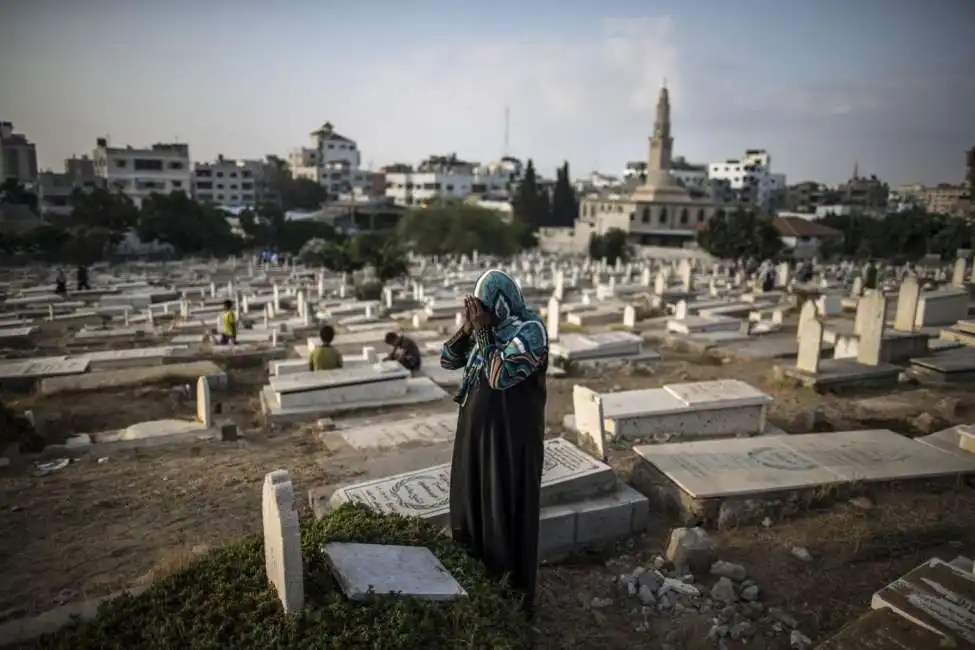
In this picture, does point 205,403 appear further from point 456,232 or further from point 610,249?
point 610,249

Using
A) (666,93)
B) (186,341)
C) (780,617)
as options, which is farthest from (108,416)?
(666,93)

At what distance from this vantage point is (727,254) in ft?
95.4

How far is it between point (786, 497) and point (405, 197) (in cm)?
7242

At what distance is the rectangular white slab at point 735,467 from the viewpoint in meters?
4.66

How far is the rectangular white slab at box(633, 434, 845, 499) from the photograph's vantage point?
4.66 meters

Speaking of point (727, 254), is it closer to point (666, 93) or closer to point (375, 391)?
point (375, 391)

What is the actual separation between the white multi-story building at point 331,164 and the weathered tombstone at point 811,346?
7683 centimetres

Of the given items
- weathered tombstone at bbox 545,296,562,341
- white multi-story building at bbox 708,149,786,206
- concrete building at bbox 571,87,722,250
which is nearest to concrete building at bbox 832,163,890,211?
white multi-story building at bbox 708,149,786,206

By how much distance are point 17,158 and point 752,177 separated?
83.6m

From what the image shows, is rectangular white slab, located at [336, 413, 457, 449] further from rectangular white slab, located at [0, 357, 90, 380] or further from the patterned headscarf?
rectangular white slab, located at [0, 357, 90, 380]

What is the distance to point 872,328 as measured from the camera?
9.17m

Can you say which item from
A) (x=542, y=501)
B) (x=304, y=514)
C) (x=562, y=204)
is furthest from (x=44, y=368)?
(x=562, y=204)

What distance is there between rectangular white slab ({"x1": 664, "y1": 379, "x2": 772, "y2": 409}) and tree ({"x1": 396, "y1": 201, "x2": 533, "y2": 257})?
30.1 metres

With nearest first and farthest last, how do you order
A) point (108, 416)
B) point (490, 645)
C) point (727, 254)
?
1. point (490, 645)
2. point (108, 416)
3. point (727, 254)
